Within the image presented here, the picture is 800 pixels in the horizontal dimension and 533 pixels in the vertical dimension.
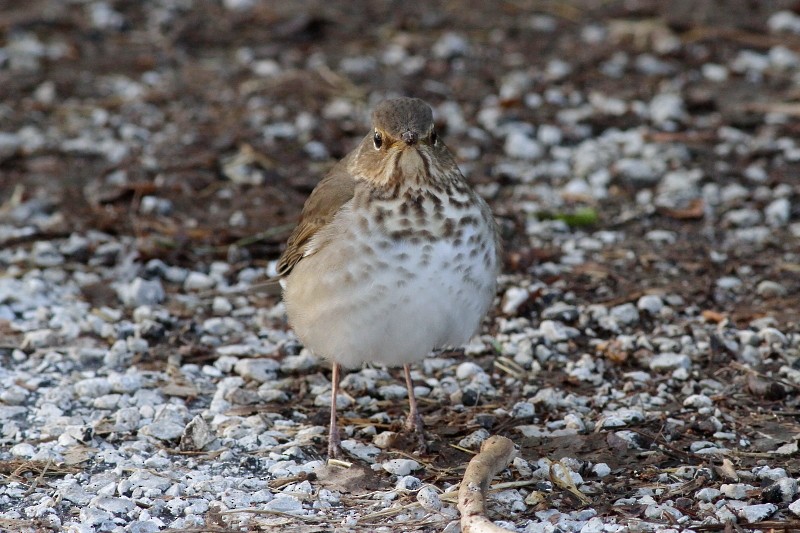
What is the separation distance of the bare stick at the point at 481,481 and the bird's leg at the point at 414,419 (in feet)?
1.41

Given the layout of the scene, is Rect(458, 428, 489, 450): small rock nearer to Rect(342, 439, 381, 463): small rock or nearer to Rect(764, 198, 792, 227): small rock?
Rect(342, 439, 381, 463): small rock

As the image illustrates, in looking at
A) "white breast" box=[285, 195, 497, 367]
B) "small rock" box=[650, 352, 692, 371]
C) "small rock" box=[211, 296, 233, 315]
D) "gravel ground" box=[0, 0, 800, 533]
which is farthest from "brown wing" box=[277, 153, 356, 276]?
"small rock" box=[650, 352, 692, 371]

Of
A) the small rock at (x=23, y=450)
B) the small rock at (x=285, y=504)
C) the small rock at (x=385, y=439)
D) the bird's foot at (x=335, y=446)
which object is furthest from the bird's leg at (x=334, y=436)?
the small rock at (x=23, y=450)

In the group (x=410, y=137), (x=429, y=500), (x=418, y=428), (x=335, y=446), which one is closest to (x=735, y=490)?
(x=429, y=500)

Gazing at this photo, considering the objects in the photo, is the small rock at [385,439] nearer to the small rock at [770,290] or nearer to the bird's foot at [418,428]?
the bird's foot at [418,428]

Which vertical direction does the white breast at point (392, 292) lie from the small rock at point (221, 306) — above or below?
above

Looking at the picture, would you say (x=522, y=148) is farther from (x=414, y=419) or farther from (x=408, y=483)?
(x=408, y=483)

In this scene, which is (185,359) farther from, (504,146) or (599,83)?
(599,83)

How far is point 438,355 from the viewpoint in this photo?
259 inches

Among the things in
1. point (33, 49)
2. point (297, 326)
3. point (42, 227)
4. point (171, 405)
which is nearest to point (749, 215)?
point (297, 326)

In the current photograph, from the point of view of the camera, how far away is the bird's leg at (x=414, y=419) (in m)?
5.58

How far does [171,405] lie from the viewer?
586 centimetres

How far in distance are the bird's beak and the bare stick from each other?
53.4 inches

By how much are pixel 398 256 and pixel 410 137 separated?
541 millimetres
